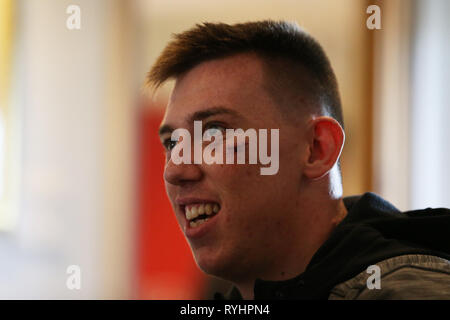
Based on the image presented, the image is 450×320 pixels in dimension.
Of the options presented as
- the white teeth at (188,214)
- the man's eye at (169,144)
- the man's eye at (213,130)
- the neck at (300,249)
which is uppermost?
the man's eye at (213,130)

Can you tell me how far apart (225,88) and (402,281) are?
42cm

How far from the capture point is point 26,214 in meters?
2.56

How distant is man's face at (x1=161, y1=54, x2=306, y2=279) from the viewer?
0.91m

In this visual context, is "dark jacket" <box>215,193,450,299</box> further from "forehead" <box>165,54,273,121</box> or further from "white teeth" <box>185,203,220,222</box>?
"forehead" <box>165,54,273,121</box>

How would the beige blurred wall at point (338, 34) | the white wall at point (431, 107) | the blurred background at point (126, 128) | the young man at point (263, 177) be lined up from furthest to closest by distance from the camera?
the beige blurred wall at point (338, 34), the blurred background at point (126, 128), the white wall at point (431, 107), the young man at point (263, 177)

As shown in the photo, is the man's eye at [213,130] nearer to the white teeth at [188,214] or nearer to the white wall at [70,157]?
the white teeth at [188,214]

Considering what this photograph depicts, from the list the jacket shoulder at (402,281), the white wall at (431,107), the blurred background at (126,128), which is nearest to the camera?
the jacket shoulder at (402,281)

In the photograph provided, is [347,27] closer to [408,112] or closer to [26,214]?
[408,112]

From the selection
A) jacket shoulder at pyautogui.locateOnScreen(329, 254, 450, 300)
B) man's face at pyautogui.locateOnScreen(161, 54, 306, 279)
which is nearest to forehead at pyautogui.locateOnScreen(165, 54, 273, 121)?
man's face at pyautogui.locateOnScreen(161, 54, 306, 279)

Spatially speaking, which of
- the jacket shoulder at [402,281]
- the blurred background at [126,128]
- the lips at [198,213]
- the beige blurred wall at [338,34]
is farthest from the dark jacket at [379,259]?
the beige blurred wall at [338,34]

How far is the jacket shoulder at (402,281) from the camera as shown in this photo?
0.70m

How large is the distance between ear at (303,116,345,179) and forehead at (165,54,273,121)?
9 centimetres

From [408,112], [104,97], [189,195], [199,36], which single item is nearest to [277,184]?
[189,195]

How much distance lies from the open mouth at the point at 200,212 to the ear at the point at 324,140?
0.18 metres
